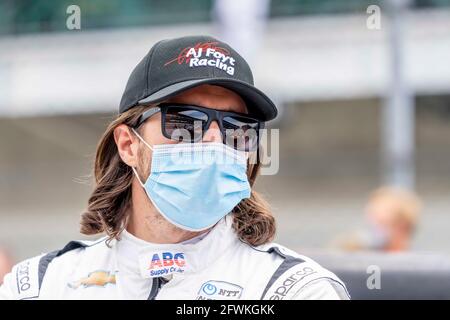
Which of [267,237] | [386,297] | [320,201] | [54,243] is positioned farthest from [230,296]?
[320,201]

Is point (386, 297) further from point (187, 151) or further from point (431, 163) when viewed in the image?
point (431, 163)

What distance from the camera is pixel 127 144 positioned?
246 cm

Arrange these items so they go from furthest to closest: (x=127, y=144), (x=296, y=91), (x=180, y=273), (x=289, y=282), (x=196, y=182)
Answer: (x=296, y=91) < (x=127, y=144) < (x=196, y=182) < (x=180, y=273) < (x=289, y=282)

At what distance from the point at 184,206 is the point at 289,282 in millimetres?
358

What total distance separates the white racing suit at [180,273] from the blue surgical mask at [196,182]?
0.06 m

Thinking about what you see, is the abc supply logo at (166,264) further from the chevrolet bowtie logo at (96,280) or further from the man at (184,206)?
the chevrolet bowtie logo at (96,280)

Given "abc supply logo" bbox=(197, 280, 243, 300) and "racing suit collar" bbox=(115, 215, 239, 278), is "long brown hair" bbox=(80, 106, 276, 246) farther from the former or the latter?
"abc supply logo" bbox=(197, 280, 243, 300)

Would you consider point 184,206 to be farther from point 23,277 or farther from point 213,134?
point 23,277

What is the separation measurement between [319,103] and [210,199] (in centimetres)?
1242

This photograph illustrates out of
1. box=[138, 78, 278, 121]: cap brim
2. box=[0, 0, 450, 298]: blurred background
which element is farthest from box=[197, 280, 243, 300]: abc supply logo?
box=[0, 0, 450, 298]: blurred background

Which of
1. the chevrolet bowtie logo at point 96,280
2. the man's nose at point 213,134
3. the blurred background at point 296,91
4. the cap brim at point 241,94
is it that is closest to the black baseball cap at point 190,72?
the cap brim at point 241,94

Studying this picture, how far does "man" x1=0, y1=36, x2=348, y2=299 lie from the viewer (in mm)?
2234

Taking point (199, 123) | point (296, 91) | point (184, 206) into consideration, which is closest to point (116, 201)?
point (184, 206)

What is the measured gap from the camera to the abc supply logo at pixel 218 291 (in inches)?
85.9
